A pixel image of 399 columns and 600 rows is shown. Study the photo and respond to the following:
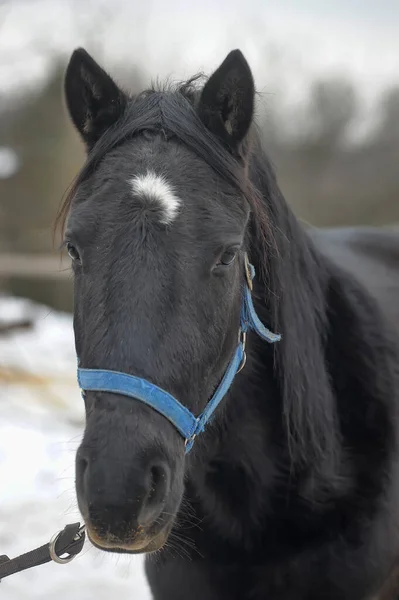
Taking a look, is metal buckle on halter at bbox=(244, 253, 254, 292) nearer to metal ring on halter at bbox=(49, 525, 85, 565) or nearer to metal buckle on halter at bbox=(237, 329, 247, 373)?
metal buckle on halter at bbox=(237, 329, 247, 373)

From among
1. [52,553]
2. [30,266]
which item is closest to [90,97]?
[52,553]

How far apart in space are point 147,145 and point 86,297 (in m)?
0.50

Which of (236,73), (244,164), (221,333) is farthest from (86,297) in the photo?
(236,73)

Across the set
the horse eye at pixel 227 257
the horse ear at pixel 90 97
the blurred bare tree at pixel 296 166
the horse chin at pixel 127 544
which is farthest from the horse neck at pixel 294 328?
the blurred bare tree at pixel 296 166

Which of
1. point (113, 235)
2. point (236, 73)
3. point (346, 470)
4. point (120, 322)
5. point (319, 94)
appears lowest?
point (346, 470)

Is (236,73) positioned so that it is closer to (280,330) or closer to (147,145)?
(147,145)

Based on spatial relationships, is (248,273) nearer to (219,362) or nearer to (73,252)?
(219,362)

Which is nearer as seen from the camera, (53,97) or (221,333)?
(221,333)

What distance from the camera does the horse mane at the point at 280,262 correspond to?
1.74m

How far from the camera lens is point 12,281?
11.9m

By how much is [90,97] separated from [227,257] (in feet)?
2.33

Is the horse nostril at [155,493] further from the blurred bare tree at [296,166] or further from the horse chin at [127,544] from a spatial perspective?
the blurred bare tree at [296,166]

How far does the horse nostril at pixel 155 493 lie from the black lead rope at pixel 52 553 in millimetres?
656

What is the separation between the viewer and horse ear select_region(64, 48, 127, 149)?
1782 mm
